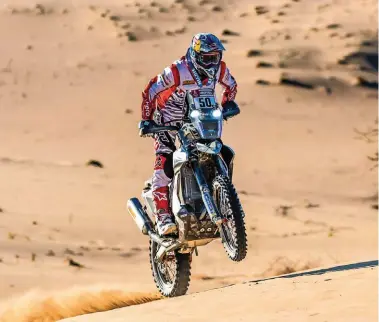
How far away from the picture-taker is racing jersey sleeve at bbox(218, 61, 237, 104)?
9164 mm

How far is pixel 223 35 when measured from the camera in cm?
2692

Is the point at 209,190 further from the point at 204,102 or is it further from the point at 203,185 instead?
the point at 204,102

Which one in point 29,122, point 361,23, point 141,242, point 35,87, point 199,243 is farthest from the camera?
point 361,23

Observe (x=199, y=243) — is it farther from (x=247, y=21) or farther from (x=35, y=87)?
(x=247, y=21)

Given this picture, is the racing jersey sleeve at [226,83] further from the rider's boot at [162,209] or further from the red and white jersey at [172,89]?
the rider's boot at [162,209]

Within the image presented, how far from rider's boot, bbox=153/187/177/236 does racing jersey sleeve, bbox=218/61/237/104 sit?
106 cm

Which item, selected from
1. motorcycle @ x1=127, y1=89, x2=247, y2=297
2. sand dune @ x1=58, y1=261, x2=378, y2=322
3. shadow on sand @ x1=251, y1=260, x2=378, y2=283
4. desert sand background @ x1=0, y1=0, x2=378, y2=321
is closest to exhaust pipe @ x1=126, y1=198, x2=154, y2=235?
motorcycle @ x1=127, y1=89, x2=247, y2=297

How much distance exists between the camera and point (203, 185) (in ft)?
27.7

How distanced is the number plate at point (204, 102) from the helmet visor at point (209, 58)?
29 cm

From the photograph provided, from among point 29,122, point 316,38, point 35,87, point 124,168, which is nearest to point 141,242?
point 124,168

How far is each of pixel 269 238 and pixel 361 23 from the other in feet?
49.7

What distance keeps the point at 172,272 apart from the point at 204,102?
5.64 ft

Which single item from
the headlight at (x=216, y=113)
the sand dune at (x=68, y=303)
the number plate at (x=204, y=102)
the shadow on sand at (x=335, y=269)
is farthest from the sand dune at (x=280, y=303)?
the number plate at (x=204, y=102)

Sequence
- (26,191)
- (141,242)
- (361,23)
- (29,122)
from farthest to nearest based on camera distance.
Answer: (361,23) → (29,122) → (26,191) → (141,242)
